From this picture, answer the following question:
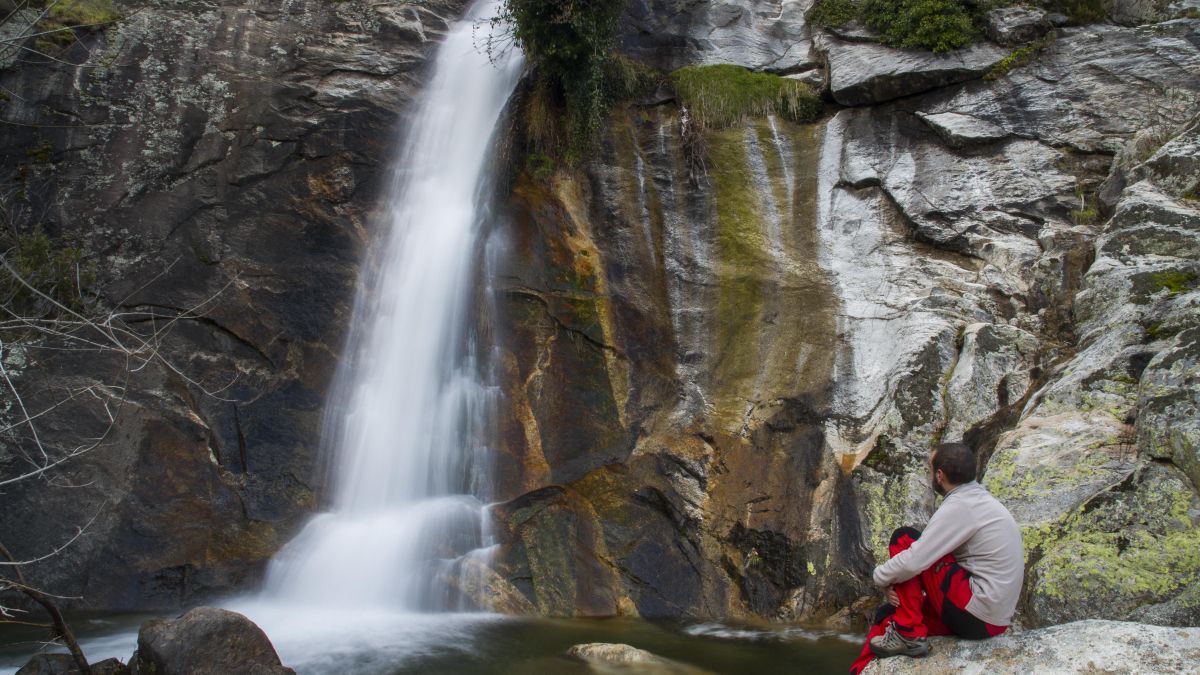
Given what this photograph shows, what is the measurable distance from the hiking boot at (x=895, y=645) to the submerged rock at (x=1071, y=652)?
4 cm

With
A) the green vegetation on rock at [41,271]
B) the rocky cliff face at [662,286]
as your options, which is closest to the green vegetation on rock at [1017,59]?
the rocky cliff face at [662,286]

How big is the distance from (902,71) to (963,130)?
1228mm

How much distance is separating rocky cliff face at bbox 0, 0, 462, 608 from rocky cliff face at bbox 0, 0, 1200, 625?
0.13 ft

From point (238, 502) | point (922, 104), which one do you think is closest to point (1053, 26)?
point (922, 104)

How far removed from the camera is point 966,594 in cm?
365

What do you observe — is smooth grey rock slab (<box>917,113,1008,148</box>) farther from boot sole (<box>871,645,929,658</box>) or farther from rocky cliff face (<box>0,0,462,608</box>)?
boot sole (<box>871,645,929,658</box>)

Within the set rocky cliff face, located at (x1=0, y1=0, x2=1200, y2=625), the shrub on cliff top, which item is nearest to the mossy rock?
rocky cliff face, located at (x1=0, y1=0, x2=1200, y2=625)

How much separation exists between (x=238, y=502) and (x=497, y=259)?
4.36 metres

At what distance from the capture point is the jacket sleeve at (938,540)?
3604 millimetres

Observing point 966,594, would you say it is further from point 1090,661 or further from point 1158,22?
point 1158,22

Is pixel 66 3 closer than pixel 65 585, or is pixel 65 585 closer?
pixel 65 585

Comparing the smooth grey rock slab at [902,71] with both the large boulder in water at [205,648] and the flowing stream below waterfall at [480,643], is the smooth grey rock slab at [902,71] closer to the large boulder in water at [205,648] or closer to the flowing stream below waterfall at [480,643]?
the flowing stream below waterfall at [480,643]

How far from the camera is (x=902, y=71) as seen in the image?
1050cm

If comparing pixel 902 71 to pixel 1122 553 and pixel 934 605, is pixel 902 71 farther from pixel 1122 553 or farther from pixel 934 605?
pixel 934 605
